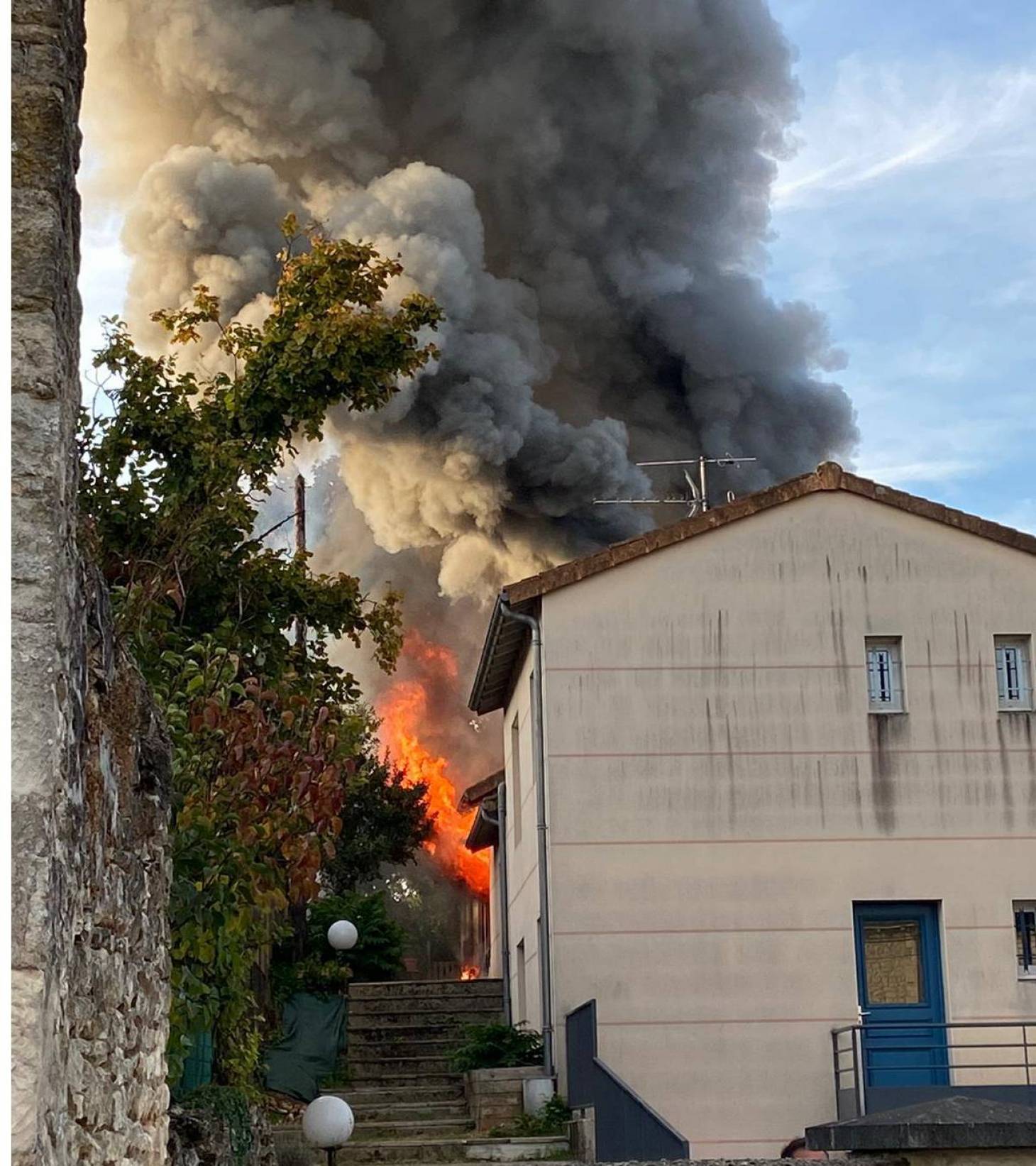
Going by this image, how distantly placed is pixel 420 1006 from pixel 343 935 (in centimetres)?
166

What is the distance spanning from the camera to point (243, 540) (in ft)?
46.1

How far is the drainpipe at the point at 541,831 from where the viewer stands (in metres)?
16.7

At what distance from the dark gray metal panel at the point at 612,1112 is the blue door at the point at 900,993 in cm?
272

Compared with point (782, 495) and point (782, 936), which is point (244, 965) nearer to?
point (782, 936)

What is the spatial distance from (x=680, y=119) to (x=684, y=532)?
42.6 metres

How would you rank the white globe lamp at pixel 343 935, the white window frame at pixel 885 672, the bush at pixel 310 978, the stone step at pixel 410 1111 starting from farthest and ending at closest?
the white globe lamp at pixel 343 935
the bush at pixel 310 978
the white window frame at pixel 885 672
the stone step at pixel 410 1111

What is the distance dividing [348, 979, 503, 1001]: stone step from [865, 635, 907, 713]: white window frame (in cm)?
668

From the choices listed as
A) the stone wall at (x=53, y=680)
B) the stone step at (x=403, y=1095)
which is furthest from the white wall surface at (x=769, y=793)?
the stone wall at (x=53, y=680)

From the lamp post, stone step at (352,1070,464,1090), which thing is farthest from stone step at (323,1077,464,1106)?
the lamp post

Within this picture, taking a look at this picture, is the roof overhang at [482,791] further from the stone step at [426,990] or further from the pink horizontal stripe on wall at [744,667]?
the pink horizontal stripe on wall at [744,667]

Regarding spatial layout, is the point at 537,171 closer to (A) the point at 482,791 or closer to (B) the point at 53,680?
(A) the point at 482,791

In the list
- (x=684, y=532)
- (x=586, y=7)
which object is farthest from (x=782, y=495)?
A: (x=586, y=7)

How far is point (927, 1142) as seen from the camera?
4.26m

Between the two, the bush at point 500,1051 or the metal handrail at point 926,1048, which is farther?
the bush at point 500,1051
